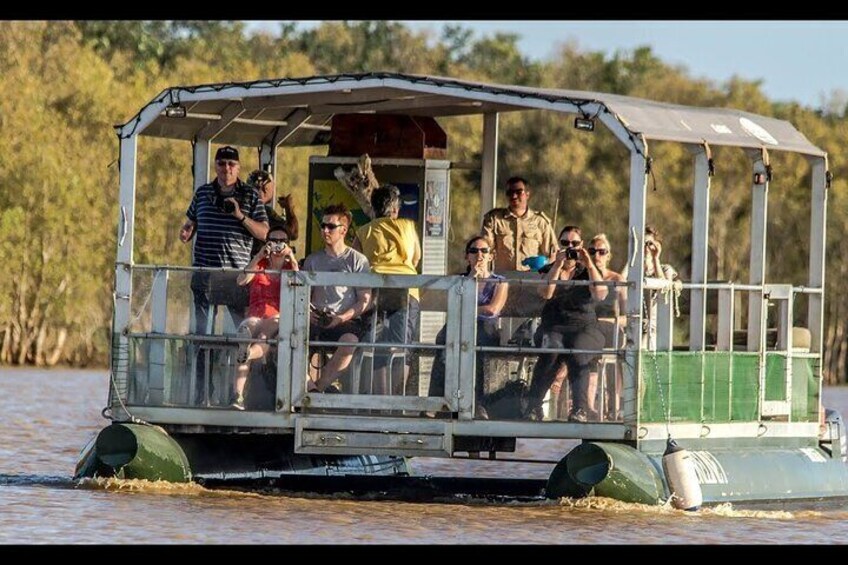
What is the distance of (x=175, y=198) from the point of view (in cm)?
4762

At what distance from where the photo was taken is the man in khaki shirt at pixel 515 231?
1941cm

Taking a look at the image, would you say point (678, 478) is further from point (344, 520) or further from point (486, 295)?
point (344, 520)

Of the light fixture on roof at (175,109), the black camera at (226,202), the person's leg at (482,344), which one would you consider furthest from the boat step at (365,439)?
the light fixture on roof at (175,109)

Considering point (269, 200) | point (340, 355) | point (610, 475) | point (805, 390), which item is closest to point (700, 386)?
point (610, 475)

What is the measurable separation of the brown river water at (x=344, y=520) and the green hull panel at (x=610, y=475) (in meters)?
0.09

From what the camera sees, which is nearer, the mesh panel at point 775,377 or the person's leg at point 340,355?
the person's leg at point 340,355

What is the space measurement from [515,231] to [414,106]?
1.43m

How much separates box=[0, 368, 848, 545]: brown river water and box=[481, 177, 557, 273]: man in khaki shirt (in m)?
2.39

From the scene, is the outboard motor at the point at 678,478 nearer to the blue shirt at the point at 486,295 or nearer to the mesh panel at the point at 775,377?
the blue shirt at the point at 486,295

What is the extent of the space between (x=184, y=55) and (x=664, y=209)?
2089 cm

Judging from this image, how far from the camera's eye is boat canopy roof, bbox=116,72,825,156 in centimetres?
1725

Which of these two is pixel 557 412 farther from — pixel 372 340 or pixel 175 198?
pixel 175 198

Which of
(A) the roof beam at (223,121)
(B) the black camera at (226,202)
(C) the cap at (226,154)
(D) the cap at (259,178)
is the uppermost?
(A) the roof beam at (223,121)

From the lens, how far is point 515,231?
19.5 meters
